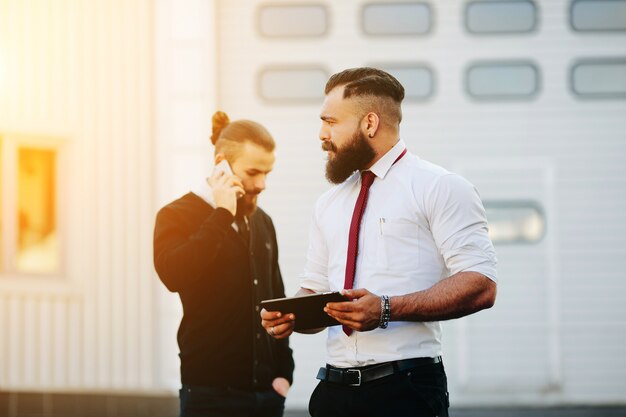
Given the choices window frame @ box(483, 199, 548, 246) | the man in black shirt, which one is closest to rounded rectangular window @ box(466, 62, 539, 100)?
window frame @ box(483, 199, 548, 246)

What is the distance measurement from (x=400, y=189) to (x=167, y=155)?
3670 millimetres

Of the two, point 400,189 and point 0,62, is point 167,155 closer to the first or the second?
point 0,62

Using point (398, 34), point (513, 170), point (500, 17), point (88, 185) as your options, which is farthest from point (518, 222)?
point (88, 185)

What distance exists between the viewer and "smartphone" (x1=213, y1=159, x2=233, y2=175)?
4070 millimetres

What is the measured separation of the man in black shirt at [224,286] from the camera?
389 centimetres

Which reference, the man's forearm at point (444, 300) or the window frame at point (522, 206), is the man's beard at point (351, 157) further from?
the window frame at point (522, 206)

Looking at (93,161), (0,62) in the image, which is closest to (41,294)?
(93,161)

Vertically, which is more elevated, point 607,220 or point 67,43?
point 67,43

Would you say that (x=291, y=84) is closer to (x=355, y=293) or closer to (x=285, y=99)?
(x=285, y=99)

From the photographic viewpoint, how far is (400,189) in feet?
10.6

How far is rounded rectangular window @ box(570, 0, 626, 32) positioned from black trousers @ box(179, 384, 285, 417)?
3735mm

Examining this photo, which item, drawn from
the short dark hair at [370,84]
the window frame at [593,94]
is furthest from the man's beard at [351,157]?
the window frame at [593,94]

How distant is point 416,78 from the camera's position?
21.8ft

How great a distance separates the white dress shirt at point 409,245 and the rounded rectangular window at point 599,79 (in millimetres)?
3614
